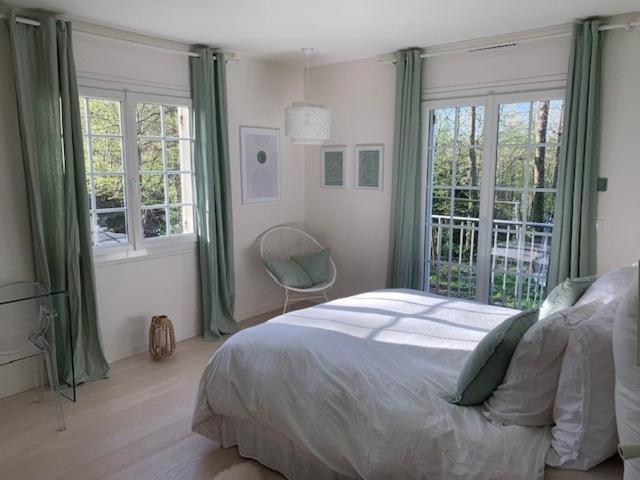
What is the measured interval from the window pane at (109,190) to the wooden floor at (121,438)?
1280 mm

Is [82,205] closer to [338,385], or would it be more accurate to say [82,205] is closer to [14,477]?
[14,477]

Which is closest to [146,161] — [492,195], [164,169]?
[164,169]

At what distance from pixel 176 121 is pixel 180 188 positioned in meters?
0.57

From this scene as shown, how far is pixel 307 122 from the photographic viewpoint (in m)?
4.05

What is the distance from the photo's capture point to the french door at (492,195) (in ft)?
12.7

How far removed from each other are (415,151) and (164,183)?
2.17 meters

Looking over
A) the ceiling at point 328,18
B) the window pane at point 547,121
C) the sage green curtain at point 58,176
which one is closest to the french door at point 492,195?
the window pane at point 547,121

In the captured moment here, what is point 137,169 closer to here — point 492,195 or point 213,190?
point 213,190

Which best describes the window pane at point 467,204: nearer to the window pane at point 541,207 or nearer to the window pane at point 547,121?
the window pane at point 541,207

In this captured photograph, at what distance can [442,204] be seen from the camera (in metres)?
4.44

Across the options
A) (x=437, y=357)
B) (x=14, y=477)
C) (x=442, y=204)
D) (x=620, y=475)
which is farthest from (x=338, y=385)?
(x=442, y=204)

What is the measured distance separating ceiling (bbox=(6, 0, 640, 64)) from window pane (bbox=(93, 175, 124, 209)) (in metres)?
1.11

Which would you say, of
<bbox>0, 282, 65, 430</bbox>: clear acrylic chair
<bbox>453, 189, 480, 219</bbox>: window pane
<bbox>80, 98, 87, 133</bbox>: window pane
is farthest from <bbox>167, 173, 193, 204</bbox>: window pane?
<bbox>453, 189, 480, 219</bbox>: window pane

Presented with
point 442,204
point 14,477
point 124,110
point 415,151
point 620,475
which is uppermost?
point 124,110
